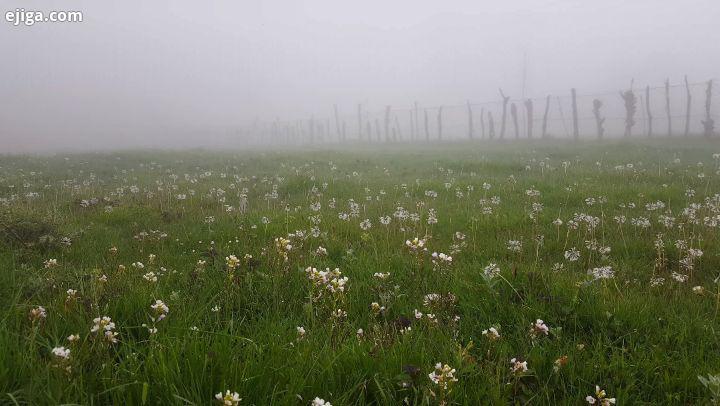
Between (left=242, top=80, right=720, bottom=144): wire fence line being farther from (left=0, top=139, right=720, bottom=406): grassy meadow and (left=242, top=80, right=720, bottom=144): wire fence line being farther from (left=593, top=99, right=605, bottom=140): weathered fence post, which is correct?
(left=0, top=139, right=720, bottom=406): grassy meadow

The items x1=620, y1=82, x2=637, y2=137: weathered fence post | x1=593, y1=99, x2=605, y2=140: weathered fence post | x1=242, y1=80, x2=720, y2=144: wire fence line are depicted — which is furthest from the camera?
x1=242, y1=80, x2=720, y2=144: wire fence line

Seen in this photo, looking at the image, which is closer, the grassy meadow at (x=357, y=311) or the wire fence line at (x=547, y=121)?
Result: the grassy meadow at (x=357, y=311)

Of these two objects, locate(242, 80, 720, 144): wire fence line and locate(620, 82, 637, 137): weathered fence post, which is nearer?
locate(620, 82, 637, 137): weathered fence post

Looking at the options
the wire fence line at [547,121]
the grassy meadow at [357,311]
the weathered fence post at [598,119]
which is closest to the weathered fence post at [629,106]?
the weathered fence post at [598,119]

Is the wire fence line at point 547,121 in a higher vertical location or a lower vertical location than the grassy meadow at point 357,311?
higher

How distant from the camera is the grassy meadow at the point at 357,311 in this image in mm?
2408

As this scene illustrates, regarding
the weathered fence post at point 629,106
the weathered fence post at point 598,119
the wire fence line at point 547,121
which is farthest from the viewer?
the wire fence line at point 547,121

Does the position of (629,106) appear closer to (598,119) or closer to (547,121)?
(598,119)

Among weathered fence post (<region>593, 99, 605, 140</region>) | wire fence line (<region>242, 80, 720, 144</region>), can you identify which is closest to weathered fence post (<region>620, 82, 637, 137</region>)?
weathered fence post (<region>593, 99, 605, 140</region>)

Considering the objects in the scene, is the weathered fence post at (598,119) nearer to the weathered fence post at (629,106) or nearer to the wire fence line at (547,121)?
the weathered fence post at (629,106)

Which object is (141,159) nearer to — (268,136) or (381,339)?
(381,339)

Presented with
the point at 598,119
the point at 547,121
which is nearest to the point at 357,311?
the point at 598,119

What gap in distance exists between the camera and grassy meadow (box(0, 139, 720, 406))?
2.41 meters

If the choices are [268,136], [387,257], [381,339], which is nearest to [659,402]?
[381,339]
